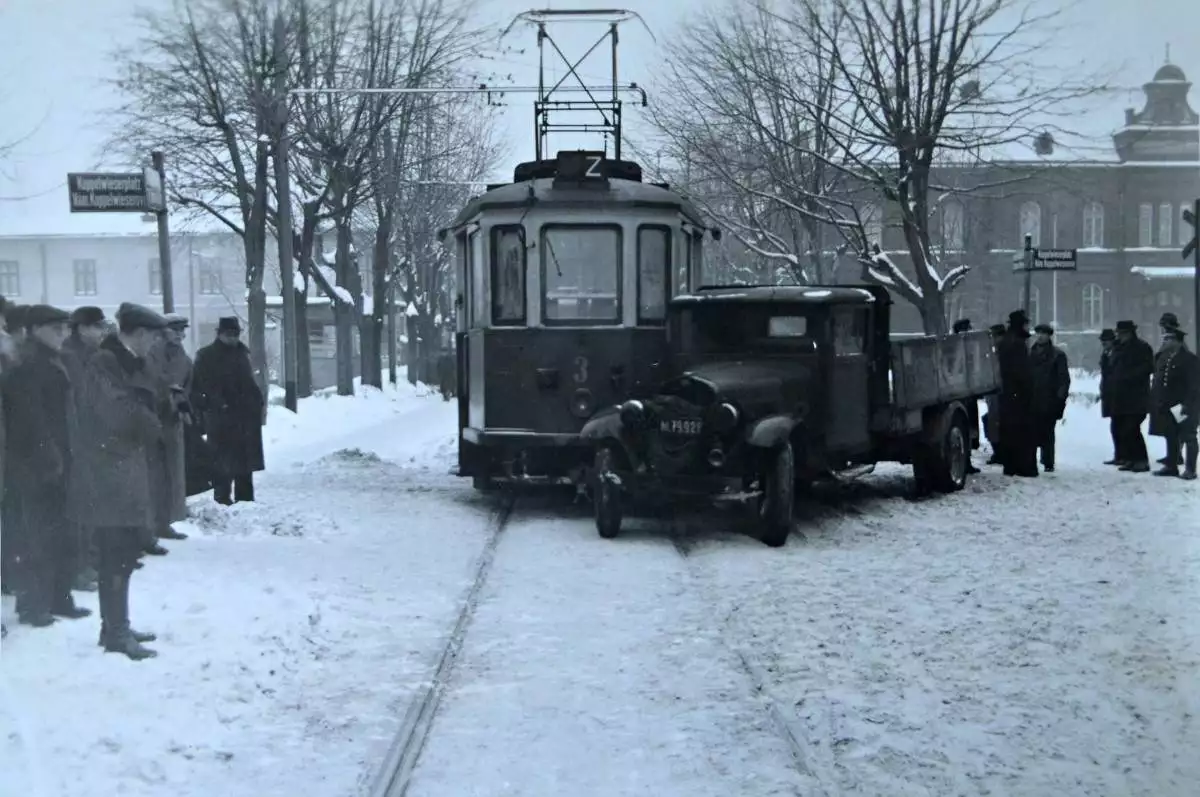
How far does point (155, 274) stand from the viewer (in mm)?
5805

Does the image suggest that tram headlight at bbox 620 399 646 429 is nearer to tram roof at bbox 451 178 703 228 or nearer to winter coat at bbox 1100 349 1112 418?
tram roof at bbox 451 178 703 228

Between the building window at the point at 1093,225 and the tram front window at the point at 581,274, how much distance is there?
502cm

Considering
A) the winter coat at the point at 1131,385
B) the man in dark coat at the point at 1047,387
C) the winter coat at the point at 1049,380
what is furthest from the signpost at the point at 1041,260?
the winter coat at the point at 1049,380

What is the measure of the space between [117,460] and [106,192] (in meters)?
1.12

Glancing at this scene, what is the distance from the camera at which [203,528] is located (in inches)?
368

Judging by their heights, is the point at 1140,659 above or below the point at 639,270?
below

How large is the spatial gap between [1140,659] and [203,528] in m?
6.42

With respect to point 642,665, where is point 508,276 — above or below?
above

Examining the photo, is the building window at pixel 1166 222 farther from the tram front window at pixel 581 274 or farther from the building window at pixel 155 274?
the tram front window at pixel 581 274

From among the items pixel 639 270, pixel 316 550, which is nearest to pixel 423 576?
pixel 316 550

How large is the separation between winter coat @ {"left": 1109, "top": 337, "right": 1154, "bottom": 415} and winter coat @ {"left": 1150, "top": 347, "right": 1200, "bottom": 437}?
0.13 meters

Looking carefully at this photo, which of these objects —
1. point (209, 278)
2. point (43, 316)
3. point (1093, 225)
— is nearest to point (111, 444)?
point (43, 316)

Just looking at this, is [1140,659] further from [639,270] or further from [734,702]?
[639,270]

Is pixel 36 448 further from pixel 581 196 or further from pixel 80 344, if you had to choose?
pixel 581 196
